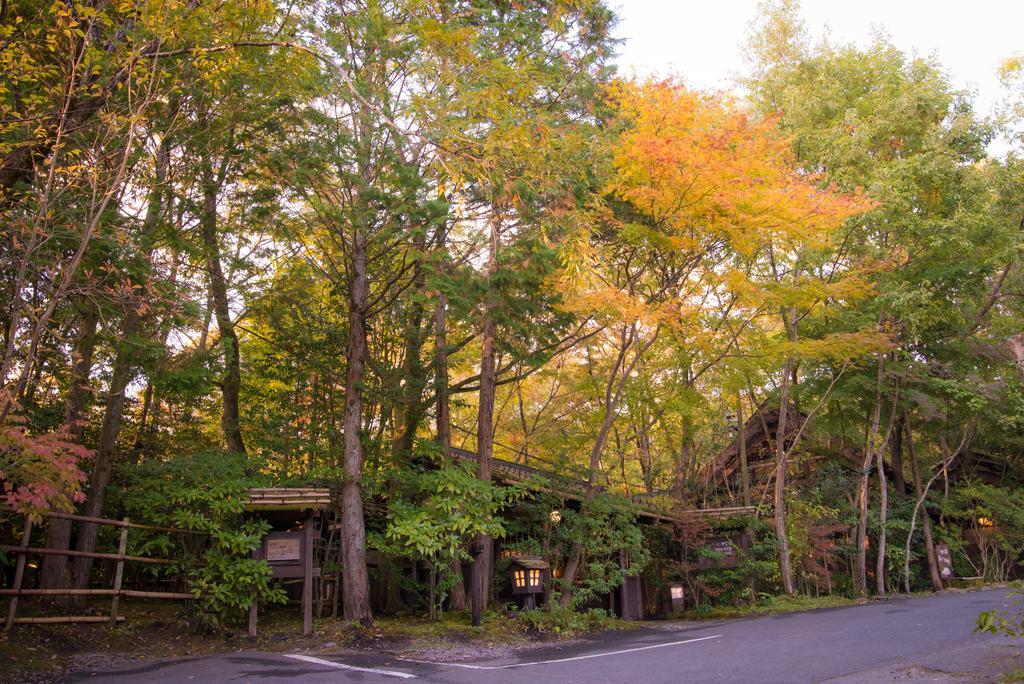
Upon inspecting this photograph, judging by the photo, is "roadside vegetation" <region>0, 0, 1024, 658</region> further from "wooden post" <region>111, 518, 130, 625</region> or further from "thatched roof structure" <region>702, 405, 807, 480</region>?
"thatched roof structure" <region>702, 405, 807, 480</region>

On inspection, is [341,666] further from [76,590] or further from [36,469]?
[36,469]

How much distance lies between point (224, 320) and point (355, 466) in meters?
3.41

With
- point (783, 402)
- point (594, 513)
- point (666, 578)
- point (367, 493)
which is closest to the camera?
point (367, 493)

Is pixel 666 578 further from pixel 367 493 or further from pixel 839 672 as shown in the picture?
pixel 839 672

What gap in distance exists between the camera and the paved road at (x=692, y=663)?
676 centimetres

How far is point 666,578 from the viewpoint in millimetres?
17703

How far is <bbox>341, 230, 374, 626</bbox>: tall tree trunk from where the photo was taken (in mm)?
10672

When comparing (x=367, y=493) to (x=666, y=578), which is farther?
(x=666, y=578)

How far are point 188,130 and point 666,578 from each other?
1440 centimetres

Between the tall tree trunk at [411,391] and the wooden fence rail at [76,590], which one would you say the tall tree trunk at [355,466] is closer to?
the tall tree trunk at [411,391]

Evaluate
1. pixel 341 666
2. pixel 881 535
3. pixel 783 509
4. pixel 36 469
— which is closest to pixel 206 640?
pixel 341 666

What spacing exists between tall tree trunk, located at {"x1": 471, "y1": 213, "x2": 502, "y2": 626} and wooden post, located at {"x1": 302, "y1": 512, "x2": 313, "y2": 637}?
2.73 metres

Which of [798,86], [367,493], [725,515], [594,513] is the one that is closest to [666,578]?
[725,515]

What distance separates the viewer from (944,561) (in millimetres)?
21547
